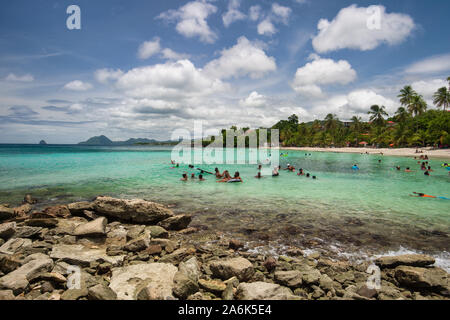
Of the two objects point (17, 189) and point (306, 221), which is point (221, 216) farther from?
point (17, 189)

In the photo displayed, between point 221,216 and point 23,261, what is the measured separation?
7.50 metres

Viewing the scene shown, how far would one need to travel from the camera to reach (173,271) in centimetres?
514

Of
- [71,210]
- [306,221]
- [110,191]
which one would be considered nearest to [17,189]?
[110,191]

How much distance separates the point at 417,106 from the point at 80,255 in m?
116

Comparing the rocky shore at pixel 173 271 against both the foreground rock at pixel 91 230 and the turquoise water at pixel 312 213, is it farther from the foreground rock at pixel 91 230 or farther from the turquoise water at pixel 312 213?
the turquoise water at pixel 312 213

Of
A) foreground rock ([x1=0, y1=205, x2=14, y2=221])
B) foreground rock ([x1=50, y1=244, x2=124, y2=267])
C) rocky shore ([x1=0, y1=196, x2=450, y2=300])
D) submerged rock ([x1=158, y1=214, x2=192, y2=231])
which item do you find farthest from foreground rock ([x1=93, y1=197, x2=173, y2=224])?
foreground rock ([x1=0, y1=205, x2=14, y2=221])

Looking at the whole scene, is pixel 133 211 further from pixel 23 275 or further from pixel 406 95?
pixel 406 95

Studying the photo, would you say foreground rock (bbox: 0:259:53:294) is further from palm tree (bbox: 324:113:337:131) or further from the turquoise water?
palm tree (bbox: 324:113:337:131)

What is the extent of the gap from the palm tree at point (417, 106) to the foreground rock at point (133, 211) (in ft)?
364

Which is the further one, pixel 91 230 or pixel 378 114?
pixel 378 114

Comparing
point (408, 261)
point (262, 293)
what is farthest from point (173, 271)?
point (408, 261)
